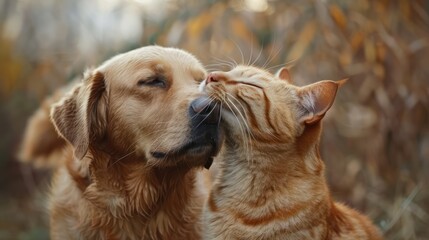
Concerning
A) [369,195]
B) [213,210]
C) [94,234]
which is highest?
[213,210]

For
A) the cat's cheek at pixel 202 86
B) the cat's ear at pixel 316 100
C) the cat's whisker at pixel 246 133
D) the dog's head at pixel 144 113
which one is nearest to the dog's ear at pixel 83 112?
the dog's head at pixel 144 113

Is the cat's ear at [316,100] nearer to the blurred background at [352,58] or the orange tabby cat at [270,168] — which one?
the orange tabby cat at [270,168]

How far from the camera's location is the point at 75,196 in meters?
4.25

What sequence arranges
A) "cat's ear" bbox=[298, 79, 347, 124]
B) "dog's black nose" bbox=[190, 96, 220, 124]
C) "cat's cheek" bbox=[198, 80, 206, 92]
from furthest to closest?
"cat's cheek" bbox=[198, 80, 206, 92], "dog's black nose" bbox=[190, 96, 220, 124], "cat's ear" bbox=[298, 79, 347, 124]

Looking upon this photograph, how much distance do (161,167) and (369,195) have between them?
2830mm

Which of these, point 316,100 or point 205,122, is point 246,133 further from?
point 316,100

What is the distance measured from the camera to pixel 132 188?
4121 mm

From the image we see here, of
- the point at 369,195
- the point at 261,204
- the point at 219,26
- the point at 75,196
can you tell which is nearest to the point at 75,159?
the point at 75,196

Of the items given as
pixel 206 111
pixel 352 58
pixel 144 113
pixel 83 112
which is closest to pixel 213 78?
pixel 206 111

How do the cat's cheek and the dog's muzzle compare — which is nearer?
the dog's muzzle

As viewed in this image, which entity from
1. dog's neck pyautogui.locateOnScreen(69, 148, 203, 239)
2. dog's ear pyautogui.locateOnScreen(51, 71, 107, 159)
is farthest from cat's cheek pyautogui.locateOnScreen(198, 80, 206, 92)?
dog's ear pyautogui.locateOnScreen(51, 71, 107, 159)

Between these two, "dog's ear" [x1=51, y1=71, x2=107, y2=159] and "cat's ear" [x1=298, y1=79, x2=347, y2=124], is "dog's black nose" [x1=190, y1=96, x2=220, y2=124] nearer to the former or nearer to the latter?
"cat's ear" [x1=298, y1=79, x2=347, y2=124]

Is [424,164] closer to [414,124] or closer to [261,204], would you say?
[414,124]

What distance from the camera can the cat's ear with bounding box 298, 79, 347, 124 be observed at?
141 inches
